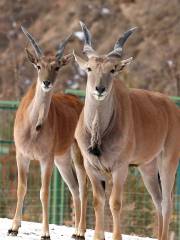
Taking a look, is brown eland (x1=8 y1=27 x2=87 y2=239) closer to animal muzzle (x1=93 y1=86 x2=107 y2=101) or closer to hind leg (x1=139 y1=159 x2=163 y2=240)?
hind leg (x1=139 y1=159 x2=163 y2=240)

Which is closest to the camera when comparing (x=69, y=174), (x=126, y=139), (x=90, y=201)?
(x=126, y=139)

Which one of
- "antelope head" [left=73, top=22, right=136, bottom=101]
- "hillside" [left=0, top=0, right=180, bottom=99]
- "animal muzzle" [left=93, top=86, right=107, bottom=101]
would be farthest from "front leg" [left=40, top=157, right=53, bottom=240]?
"hillside" [left=0, top=0, right=180, bottom=99]

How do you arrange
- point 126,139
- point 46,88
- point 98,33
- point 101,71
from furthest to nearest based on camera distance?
point 98,33, point 46,88, point 126,139, point 101,71

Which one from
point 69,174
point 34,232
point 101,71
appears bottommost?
point 34,232

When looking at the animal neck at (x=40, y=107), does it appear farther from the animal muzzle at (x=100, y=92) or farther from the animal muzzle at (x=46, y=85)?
the animal muzzle at (x=100, y=92)

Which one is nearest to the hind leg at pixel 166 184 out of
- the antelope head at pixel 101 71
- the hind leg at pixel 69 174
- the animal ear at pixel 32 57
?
the antelope head at pixel 101 71

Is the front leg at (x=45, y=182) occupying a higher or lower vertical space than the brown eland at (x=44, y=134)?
lower

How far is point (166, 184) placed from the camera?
33.4 ft

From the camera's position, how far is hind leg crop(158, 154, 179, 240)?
10141mm

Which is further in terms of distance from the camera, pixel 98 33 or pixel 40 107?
pixel 98 33

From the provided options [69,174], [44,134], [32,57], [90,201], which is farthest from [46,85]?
[90,201]

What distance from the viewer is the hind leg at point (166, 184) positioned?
399 inches

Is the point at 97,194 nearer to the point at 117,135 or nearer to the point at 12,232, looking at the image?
the point at 117,135

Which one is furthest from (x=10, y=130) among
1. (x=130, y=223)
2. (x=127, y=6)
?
(x=127, y=6)
